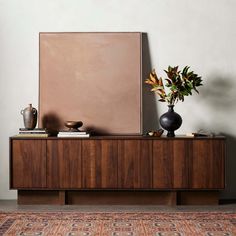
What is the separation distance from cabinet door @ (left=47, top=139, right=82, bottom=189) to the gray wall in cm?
63

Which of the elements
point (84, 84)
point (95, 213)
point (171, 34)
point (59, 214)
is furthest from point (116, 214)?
point (171, 34)

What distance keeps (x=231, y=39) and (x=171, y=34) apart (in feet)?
1.94

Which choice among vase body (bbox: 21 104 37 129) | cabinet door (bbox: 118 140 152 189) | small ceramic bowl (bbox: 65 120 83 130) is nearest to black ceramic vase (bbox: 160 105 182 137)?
cabinet door (bbox: 118 140 152 189)

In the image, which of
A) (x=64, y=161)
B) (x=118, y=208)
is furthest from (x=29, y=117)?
(x=118, y=208)

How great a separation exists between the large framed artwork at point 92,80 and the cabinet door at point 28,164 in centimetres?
44

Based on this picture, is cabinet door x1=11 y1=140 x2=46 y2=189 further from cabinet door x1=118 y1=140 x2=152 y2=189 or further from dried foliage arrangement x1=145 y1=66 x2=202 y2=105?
dried foliage arrangement x1=145 y1=66 x2=202 y2=105

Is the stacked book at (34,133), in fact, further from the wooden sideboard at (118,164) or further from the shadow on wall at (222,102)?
the shadow on wall at (222,102)

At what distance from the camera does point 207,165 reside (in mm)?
4758

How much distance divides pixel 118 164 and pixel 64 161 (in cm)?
49

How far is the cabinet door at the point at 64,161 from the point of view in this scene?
4.77 m

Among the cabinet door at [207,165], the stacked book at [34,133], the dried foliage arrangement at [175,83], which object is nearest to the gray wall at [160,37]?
the dried foliage arrangement at [175,83]

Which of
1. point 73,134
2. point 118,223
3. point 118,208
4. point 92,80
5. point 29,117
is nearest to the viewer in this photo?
point 118,223

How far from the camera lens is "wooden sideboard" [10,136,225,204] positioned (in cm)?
475

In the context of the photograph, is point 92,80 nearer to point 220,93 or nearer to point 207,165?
point 220,93
